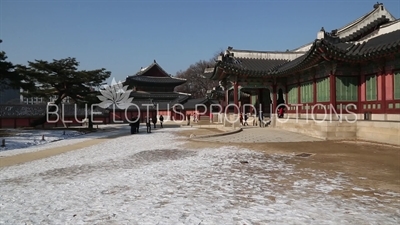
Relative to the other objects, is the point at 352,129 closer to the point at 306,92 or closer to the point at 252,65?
the point at 306,92

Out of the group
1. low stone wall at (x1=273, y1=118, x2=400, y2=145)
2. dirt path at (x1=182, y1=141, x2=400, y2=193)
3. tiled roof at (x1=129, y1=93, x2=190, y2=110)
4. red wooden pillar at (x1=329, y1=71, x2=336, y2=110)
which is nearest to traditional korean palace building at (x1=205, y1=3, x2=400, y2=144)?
red wooden pillar at (x1=329, y1=71, x2=336, y2=110)

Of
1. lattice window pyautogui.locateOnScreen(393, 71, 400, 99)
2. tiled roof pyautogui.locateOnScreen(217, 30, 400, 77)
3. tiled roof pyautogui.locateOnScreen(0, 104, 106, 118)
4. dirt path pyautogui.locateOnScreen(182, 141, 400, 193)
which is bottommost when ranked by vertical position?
dirt path pyautogui.locateOnScreen(182, 141, 400, 193)

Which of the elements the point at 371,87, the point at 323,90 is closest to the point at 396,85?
the point at 371,87

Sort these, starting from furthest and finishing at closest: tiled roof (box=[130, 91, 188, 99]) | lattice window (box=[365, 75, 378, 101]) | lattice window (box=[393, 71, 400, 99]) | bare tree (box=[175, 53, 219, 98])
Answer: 1. bare tree (box=[175, 53, 219, 98])
2. tiled roof (box=[130, 91, 188, 99])
3. lattice window (box=[365, 75, 378, 101])
4. lattice window (box=[393, 71, 400, 99])

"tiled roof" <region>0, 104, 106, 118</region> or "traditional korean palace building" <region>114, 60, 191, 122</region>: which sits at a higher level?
"traditional korean palace building" <region>114, 60, 191, 122</region>

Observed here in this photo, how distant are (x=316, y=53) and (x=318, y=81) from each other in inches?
120

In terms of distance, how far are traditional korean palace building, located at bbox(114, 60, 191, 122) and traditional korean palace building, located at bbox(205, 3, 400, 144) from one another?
33048 mm

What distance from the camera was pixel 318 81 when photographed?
1905 cm

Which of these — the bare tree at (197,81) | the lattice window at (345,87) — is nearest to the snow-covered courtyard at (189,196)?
the lattice window at (345,87)

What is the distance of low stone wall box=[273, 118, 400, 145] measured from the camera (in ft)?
45.8

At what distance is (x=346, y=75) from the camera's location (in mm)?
17172

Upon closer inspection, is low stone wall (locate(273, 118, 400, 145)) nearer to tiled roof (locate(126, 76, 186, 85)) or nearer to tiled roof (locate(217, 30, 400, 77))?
tiled roof (locate(217, 30, 400, 77))

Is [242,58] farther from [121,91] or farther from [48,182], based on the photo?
[121,91]

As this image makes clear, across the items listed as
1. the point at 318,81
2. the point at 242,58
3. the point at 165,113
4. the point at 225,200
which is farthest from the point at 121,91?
→ the point at 225,200
